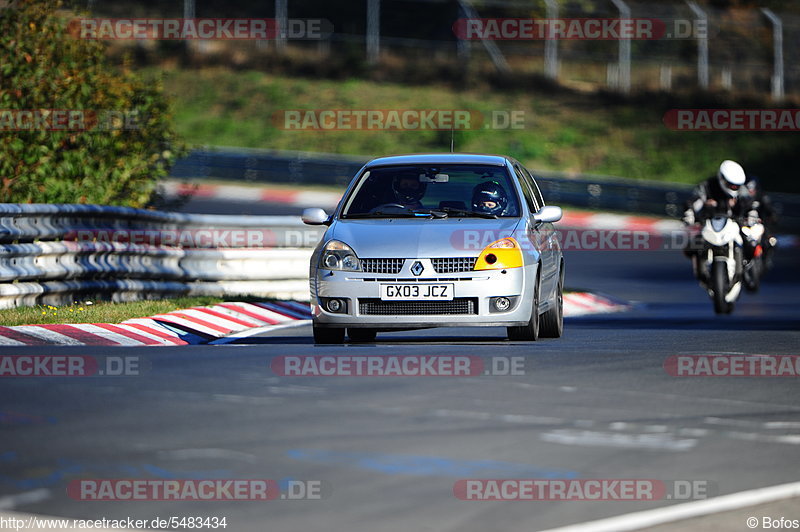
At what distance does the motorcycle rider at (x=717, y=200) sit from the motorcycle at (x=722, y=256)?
14 cm

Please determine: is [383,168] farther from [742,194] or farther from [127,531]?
[127,531]

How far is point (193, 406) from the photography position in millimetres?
7883

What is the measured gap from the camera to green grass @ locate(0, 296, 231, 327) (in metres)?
12.4

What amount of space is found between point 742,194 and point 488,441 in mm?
10883

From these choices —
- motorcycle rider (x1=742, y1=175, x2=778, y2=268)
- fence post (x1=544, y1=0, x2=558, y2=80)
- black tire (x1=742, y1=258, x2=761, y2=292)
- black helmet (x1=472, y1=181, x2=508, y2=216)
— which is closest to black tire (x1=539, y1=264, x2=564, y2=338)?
black helmet (x1=472, y1=181, x2=508, y2=216)

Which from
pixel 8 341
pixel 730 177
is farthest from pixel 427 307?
pixel 730 177

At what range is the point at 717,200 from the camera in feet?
56.1

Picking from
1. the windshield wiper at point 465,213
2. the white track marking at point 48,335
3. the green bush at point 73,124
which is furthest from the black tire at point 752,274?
the white track marking at point 48,335

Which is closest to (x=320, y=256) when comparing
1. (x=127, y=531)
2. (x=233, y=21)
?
(x=127, y=531)

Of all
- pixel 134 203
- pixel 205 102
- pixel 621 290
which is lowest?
pixel 621 290

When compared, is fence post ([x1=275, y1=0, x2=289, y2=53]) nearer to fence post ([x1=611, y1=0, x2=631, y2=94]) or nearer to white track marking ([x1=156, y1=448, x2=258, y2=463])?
fence post ([x1=611, y1=0, x2=631, y2=94])

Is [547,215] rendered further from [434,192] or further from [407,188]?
[407,188]

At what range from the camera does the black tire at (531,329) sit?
11.5 m

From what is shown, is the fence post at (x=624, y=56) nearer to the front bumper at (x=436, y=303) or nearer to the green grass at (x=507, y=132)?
the green grass at (x=507, y=132)
